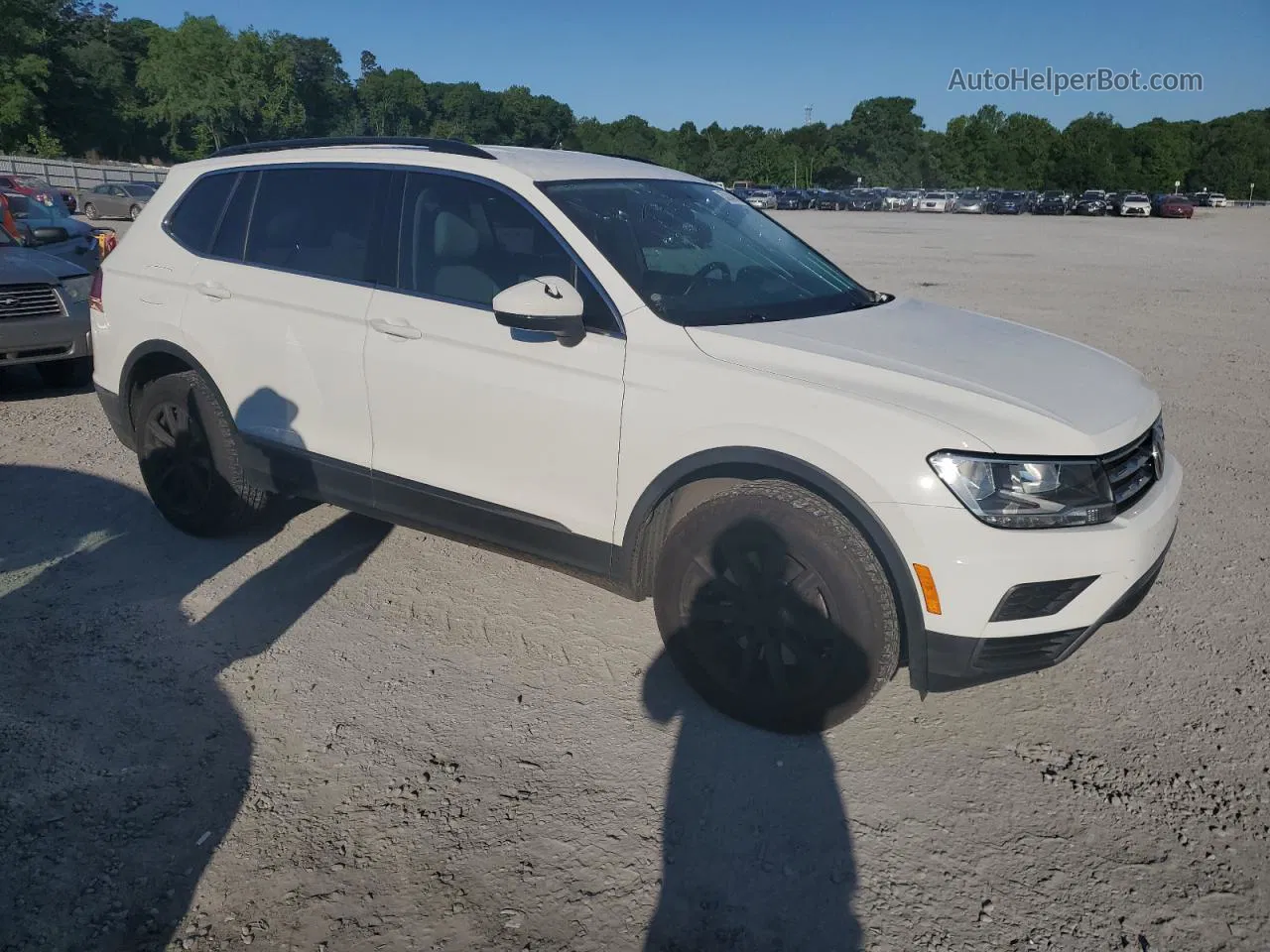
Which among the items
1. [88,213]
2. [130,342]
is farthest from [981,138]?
[130,342]

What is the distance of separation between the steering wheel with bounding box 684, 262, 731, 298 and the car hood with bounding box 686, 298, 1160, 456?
0.38 m

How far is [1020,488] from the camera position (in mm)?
2904

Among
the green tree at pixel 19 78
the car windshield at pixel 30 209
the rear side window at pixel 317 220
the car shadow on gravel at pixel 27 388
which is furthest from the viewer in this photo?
the green tree at pixel 19 78

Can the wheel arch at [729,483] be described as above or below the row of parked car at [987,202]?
below

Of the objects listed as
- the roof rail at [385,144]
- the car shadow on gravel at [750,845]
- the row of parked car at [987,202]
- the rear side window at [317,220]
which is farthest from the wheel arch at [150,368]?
the row of parked car at [987,202]

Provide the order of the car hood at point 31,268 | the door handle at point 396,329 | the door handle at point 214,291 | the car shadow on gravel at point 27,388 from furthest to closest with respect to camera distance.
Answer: the car shadow on gravel at point 27,388 < the car hood at point 31,268 < the door handle at point 214,291 < the door handle at point 396,329

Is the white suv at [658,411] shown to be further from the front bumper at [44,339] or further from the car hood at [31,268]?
the car hood at [31,268]

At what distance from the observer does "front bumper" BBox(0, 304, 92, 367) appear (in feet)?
25.7

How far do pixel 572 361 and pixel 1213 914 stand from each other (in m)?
2.52

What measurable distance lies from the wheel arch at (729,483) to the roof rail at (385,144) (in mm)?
1606

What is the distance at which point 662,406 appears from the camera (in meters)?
3.37

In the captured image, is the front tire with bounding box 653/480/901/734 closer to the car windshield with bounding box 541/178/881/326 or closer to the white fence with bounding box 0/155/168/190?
the car windshield with bounding box 541/178/881/326

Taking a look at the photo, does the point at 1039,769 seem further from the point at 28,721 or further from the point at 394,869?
the point at 28,721

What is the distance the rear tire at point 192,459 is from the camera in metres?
4.77
